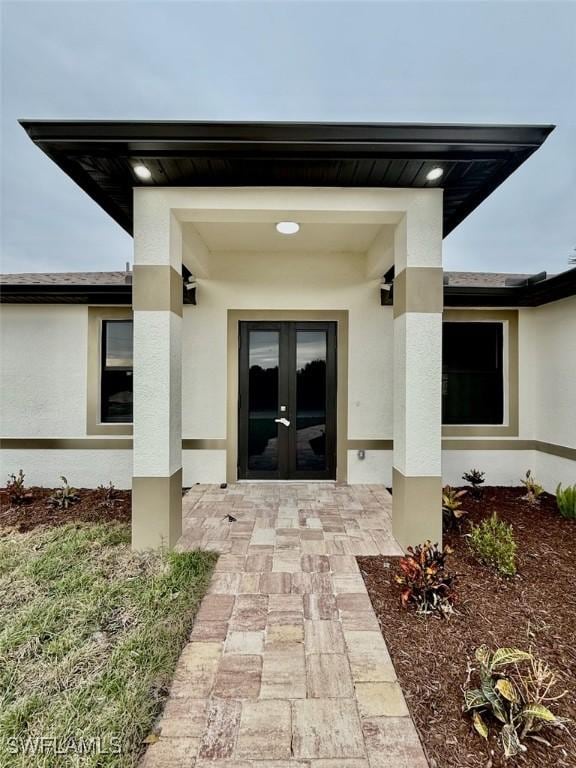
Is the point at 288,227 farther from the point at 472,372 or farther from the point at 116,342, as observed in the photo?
the point at 472,372

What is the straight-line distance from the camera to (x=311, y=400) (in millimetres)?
6230

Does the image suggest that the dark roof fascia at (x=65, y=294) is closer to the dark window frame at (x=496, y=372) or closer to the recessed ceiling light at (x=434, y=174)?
the recessed ceiling light at (x=434, y=174)

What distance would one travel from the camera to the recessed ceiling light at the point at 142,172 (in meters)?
3.37

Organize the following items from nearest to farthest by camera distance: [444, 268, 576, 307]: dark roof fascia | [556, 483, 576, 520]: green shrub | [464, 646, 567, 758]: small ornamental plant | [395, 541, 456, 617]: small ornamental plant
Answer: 1. [464, 646, 567, 758]: small ornamental plant
2. [395, 541, 456, 617]: small ornamental plant
3. [556, 483, 576, 520]: green shrub
4. [444, 268, 576, 307]: dark roof fascia

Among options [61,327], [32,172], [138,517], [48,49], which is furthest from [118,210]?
[32,172]

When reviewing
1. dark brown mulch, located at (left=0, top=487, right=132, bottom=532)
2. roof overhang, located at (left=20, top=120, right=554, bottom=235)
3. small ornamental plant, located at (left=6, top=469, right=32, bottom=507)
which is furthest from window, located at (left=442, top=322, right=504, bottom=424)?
small ornamental plant, located at (left=6, top=469, right=32, bottom=507)

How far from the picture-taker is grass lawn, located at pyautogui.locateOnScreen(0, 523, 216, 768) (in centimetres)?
182

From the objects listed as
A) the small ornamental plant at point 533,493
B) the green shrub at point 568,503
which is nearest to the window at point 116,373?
the small ornamental plant at point 533,493

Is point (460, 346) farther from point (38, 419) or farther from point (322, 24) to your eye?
point (322, 24)

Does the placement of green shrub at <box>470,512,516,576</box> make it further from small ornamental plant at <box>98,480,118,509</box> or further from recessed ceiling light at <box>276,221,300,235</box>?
small ornamental plant at <box>98,480,118,509</box>

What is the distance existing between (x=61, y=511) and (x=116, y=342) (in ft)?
9.32

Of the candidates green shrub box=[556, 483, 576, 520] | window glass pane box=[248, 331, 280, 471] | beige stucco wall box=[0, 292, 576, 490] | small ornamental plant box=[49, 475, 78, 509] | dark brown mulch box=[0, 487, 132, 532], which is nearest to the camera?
dark brown mulch box=[0, 487, 132, 532]

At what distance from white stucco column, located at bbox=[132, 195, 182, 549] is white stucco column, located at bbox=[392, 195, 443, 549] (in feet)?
8.13

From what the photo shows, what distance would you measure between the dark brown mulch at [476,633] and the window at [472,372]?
247 cm
